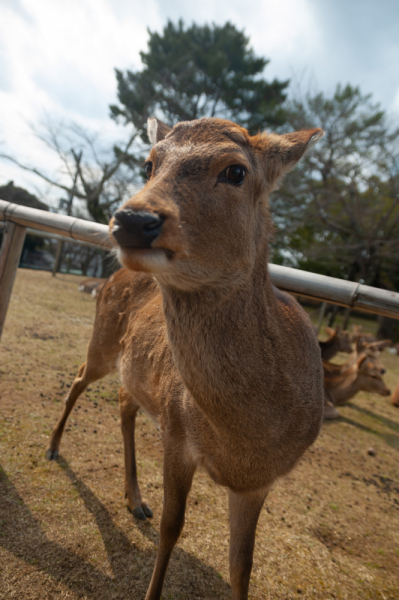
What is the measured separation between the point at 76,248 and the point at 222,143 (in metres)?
28.3

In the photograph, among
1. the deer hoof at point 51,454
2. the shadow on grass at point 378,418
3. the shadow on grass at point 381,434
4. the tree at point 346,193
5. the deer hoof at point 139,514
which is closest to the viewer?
the deer hoof at point 139,514

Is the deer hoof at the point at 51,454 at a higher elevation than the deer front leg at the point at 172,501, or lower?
lower

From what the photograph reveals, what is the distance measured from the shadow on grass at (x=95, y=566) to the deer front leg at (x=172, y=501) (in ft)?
0.72

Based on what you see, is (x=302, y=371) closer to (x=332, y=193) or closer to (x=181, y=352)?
(x=181, y=352)

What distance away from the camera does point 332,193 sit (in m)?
16.6

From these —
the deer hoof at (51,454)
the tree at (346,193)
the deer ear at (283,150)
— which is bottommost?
the deer hoof at (51,454)

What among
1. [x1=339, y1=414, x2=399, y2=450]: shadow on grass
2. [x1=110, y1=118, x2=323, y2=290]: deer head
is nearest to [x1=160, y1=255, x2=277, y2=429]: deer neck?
[x1=110, y1=118, x2=323, y2=290]: deer head

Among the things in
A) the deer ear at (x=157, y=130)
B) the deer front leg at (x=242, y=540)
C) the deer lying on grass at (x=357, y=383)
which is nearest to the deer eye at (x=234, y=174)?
the deer ear at (x=157, y=130)

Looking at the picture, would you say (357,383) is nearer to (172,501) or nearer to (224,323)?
(172,501)

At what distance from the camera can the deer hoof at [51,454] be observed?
9.62 feet

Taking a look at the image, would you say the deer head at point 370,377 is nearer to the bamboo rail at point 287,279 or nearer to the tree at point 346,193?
the bamboo rail at point 287,279

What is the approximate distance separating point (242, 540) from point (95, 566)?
89 centimetres

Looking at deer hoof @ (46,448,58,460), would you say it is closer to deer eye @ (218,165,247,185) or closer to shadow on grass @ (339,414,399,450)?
deer eye @ (218,165,247,185)

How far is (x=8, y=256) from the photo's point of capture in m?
3.00
